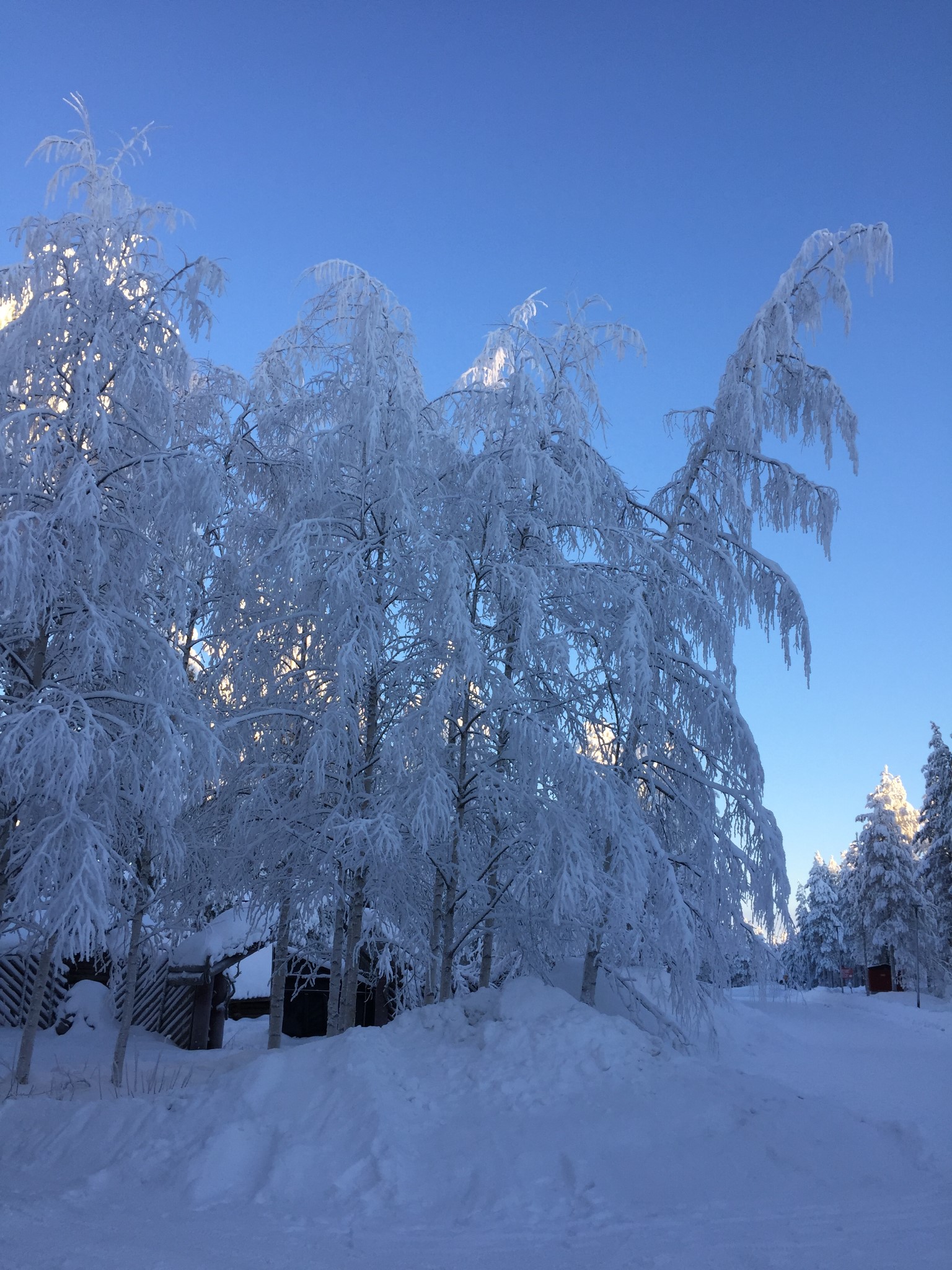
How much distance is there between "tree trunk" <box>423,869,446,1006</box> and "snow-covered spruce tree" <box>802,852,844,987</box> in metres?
38.0

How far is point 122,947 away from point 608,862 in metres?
5.24

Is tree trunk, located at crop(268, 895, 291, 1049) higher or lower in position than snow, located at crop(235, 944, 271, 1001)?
higher

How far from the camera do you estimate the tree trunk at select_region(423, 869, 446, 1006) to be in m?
9.56

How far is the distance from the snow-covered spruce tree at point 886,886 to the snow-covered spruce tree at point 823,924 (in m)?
10.6

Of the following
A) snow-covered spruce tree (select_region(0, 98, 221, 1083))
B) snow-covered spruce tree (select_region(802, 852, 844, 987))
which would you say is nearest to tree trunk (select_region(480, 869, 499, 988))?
snow-covered spruce tree (select_region(0, 98, 221, 1083))

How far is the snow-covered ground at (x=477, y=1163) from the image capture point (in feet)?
16.3

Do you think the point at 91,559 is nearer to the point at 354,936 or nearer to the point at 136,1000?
the point at 354,936

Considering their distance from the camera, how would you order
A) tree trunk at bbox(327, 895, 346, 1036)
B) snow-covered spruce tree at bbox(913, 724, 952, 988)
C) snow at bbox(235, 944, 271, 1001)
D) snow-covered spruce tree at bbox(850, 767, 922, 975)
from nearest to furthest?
tree trunk at bbox(327, 895, 346, 1036)
snow at bbox(235, 944, 271, 1001)
snow-covered spruce tree at bbox(913, 724, 952, 988)
snow-covered spruce tree at bbox(850, 767, 922, 975)

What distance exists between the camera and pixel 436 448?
33.2 feet

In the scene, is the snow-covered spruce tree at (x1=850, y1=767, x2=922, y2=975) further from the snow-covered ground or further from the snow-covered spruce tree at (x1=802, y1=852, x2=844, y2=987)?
the snow-covered ground

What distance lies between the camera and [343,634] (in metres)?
8.70

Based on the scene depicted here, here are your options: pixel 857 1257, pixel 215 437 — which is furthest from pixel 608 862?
pixel 215 437

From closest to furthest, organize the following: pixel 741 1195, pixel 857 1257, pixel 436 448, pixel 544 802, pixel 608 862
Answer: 1. pixel 857 1257
2. pixel 741 1195
3. pixel 544 802
4. pixel 608 862
5. pixel 436 448

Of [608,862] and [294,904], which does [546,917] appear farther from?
[294,904]
